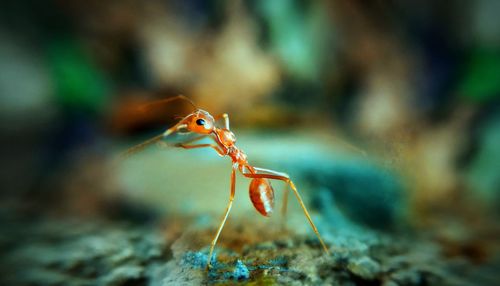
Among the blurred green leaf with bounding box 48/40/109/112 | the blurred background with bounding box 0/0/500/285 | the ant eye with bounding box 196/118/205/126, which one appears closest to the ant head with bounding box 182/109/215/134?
the ant eye with bounding box 196/118/205/126

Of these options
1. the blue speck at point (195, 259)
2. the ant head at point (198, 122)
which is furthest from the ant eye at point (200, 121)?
the blue speck at point (195, 259)

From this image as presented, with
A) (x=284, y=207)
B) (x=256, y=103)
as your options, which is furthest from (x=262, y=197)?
(x=256, y=103)

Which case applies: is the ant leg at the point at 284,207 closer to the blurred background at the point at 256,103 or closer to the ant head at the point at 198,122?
the blurred background at the point at 256,103

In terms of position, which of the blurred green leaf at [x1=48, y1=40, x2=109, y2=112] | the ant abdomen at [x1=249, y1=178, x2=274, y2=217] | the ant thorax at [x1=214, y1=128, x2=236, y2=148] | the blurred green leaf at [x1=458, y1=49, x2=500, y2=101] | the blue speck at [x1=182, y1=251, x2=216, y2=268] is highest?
the blurred green leaf at [x1=48, y1=40, x2=109, y2=112]

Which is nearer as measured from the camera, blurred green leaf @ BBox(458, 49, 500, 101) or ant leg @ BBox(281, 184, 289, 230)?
ant leg @ BBox(281, 184, 289, 230)

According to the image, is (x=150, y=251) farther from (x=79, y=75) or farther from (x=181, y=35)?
(x=79, y=75)

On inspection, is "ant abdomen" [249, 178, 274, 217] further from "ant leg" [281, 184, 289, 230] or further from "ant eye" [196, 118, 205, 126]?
"ant eye" [196, 118, 205, 126]
